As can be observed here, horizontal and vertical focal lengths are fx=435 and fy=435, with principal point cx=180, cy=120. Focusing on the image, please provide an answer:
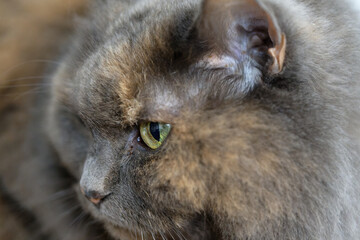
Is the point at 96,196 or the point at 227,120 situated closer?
the point at 227,120

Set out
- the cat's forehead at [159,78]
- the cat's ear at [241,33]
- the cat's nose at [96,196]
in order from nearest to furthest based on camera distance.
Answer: the cat's ear at [241,33], the cat's forehead at [159,78], the cat's nose at [96,196]

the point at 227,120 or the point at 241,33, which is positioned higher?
the point at 241,33

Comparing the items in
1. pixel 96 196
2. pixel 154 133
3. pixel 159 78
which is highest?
pixel 159 78

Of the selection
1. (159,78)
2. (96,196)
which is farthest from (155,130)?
(96,196)

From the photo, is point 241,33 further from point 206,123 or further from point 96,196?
point 96,196

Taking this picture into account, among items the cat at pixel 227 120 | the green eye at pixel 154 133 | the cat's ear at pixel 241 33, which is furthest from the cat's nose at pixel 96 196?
the cat's ear at pixel 241 33

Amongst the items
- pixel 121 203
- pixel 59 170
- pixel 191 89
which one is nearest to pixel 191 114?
pixel 191 89

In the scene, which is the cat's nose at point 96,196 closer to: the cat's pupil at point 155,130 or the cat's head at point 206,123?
the cat's head at point 206,123
